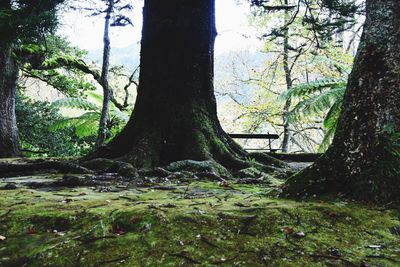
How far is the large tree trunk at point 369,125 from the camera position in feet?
7.69

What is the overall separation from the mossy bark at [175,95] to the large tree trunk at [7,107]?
418 cm

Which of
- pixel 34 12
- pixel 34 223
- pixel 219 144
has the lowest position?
pixel 34 223

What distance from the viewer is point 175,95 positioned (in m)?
5.45

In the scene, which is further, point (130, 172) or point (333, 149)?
point (130, 172)

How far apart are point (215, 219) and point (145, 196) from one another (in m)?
1.09

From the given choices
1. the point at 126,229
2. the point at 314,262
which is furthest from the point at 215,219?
the point at 314,262

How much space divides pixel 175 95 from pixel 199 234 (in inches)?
149

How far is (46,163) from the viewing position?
16.9 feet

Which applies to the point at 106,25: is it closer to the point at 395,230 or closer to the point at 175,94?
the point at 175,94

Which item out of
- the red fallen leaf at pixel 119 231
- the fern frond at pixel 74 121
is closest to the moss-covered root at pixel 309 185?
the red fallen leaf at pixel 119 231

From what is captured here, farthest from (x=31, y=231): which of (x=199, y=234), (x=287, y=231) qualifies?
(x=287, y=231)

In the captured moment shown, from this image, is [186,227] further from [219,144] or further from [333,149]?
[219,144]

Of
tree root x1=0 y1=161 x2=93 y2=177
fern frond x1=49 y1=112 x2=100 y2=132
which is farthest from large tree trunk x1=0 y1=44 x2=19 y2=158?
tree root x1=0 y1=161 x2=93 y2=177

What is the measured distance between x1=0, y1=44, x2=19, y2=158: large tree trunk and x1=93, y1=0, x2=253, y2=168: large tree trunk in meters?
4.23
